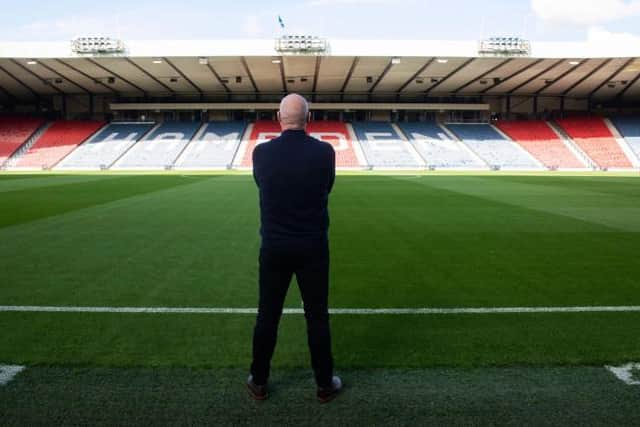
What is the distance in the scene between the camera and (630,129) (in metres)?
50.7

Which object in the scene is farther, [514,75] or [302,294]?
[514,75]

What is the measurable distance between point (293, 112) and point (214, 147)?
46.2m

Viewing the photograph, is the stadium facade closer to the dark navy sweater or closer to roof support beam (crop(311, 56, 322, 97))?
roof support beam (crop(311, 56, 322, 97))

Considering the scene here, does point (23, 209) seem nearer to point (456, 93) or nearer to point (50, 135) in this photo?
point (50, 135)

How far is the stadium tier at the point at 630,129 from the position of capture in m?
47.4

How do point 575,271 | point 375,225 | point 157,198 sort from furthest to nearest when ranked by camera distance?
point 157,198 < point 375,225 < point 575,271

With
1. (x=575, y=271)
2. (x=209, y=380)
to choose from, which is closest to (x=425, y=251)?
(x=575, y=271)

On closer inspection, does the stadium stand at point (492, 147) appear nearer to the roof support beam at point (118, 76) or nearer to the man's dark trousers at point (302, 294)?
the roof support beam at point (118, 76)

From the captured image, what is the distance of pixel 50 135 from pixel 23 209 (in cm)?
4171

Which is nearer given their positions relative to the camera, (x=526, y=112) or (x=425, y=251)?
(x=425, y=251)

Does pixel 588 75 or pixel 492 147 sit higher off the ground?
pixel 588 75

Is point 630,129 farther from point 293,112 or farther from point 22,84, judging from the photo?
point 22,84

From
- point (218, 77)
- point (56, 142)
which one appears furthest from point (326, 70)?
point (56, 142)

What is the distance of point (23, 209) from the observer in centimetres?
1447
